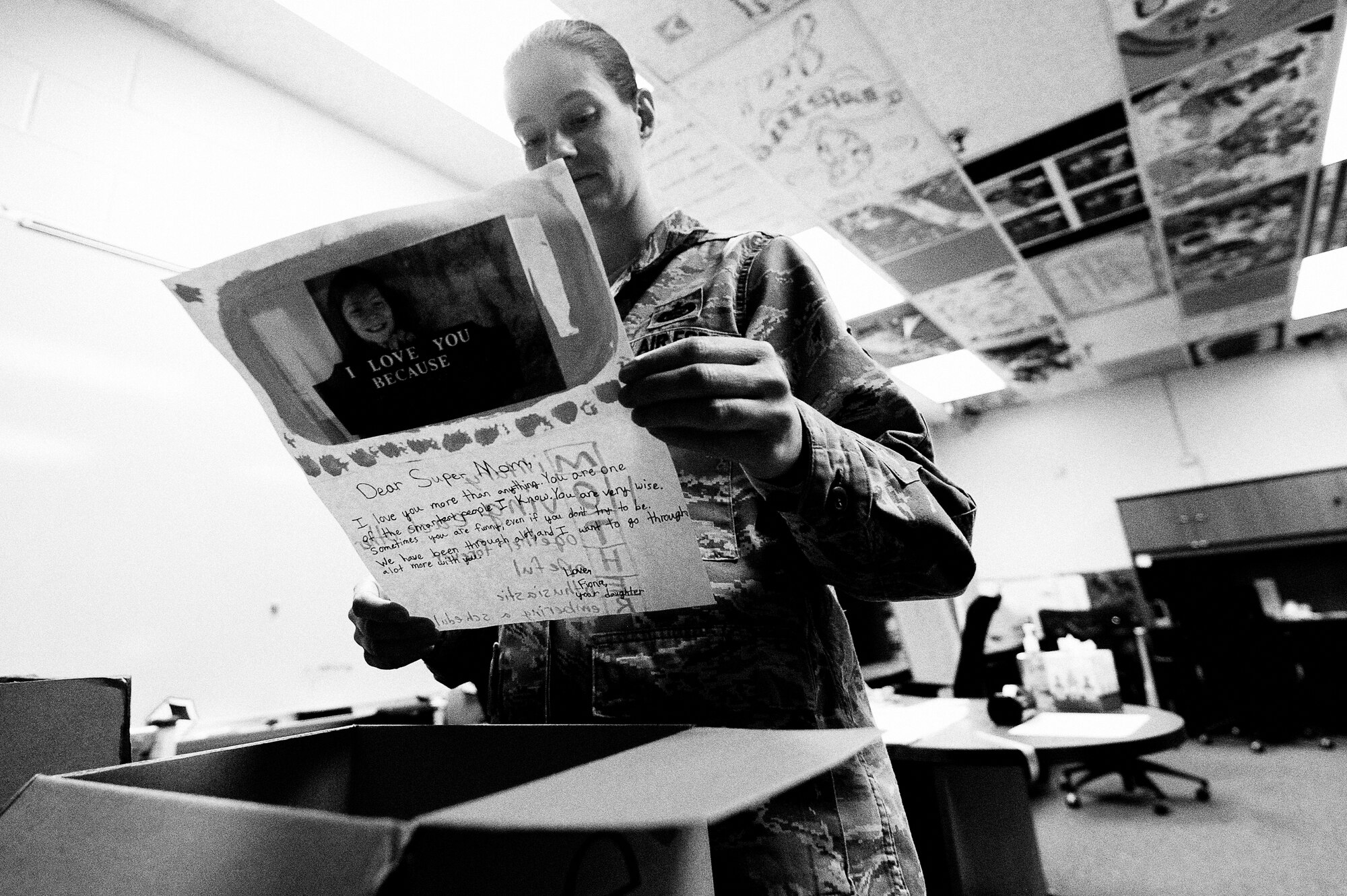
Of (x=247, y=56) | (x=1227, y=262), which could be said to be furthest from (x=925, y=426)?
(x=1227, y=262)

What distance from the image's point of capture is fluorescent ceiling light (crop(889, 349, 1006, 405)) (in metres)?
5.17

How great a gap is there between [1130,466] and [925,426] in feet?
22.7

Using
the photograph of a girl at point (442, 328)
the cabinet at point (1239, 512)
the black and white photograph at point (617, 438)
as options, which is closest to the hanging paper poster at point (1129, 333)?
the black and white photograph at point (617, 438)

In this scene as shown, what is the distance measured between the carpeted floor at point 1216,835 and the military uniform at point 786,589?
267cm

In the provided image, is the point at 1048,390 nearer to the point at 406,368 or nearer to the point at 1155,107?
the point at 1155,107

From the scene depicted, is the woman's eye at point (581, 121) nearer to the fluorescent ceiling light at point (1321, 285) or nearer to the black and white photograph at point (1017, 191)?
the black and white photograph at point (1017, 191)

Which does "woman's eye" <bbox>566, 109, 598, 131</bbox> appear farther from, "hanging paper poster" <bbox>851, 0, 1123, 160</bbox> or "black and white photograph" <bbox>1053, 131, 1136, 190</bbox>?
"black and white photograph" <bbox>1053, 131, 1136, 190</bbox>

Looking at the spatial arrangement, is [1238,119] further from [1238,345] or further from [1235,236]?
[1238,345]

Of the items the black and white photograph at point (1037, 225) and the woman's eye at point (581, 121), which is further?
the black and white photograph at point (1037, 225)

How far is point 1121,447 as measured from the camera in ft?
20.4

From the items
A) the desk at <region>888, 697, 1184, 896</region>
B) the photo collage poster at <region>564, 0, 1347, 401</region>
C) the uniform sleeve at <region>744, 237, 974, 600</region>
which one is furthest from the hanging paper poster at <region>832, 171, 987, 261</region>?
the uniform sleeve at <region>744, 237, 974, 600</region>

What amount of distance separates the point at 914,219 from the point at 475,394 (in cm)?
316

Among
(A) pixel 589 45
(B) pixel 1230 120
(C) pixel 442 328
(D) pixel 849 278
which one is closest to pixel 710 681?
(C) pixel 442 328

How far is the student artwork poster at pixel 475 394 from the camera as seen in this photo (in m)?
0.38
